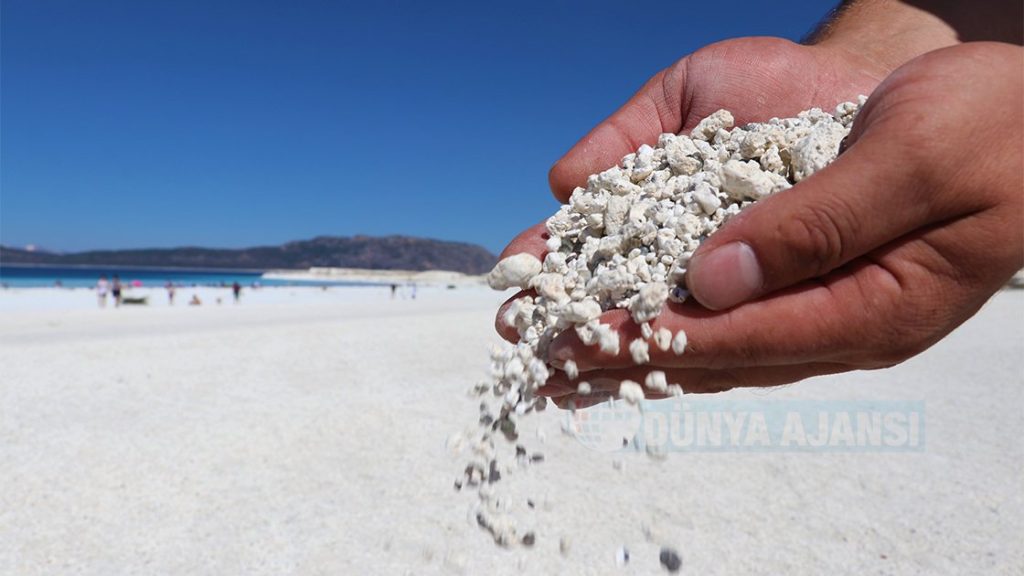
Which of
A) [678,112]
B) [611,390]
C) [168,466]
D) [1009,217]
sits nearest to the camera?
[1009,217]

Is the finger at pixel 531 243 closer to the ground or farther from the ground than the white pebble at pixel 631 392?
farther from the ground

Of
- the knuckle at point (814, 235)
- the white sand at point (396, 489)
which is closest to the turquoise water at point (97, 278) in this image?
the white sand at point (396, 489)

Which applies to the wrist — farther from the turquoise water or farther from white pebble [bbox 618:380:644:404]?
the turquoise water

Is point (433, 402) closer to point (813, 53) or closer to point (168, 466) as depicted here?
point (168, 466)

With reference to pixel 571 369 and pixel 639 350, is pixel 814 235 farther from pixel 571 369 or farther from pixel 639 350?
pixel 571 369

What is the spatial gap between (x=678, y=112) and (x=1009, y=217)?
1.59 meters

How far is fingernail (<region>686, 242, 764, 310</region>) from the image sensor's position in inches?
58.0

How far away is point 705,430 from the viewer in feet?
17.0

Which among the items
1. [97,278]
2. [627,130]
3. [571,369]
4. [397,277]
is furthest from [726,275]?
[397,277]

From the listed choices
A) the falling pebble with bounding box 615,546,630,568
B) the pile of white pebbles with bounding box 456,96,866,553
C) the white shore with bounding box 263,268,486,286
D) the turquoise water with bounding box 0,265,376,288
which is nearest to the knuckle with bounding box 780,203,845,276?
the pile of white pebbles with bounding box 456,96,866,553

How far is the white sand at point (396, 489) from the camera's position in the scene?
131 inches

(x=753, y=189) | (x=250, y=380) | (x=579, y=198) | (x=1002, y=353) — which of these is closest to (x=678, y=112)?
(x=579, y=198)

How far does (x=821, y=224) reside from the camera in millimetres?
1388

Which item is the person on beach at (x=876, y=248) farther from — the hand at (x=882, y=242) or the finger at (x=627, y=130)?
the finger at (x=627, y=130)
